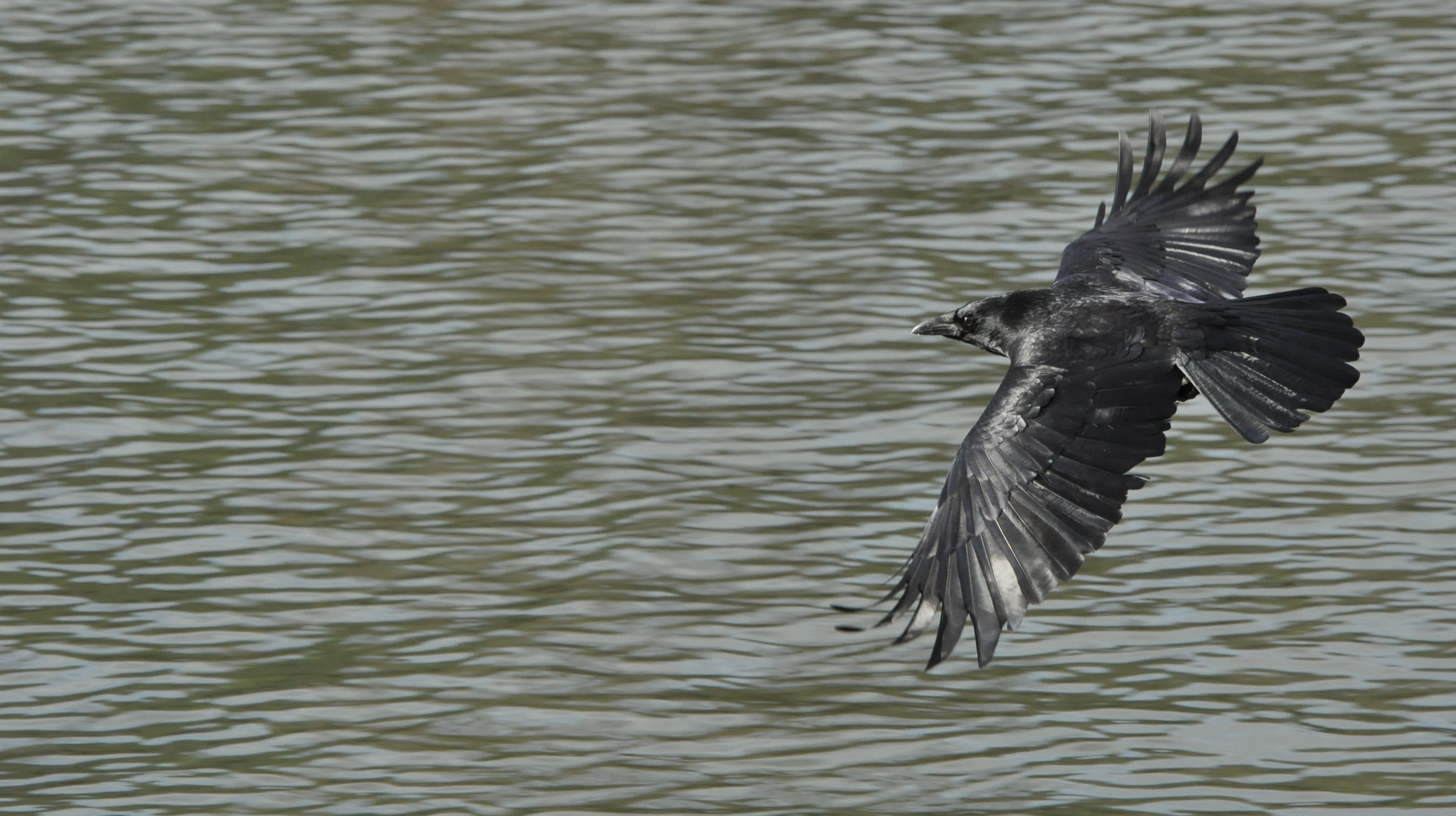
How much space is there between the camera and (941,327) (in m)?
8.75

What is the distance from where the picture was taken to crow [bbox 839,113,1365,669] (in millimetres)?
6801

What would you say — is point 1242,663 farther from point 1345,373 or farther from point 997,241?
point 997,241

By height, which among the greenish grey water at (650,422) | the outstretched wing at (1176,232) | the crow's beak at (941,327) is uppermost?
the outstretched wing at (1176,232)

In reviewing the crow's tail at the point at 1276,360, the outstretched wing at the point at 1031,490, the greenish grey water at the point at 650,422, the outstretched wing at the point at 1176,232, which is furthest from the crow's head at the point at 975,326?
the greenish grey water at the point at 650,422

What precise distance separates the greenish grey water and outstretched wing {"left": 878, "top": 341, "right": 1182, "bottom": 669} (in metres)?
1.09

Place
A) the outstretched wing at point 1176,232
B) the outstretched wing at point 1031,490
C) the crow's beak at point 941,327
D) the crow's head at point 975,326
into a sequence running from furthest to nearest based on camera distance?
1. the outstretched wing at point 1176,232
2. the crow's beak at point 941,327
3. the crow's head at point 975,326
4. the outstretched wing at point 1031,490

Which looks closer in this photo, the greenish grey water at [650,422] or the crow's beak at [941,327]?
the greenish grey water at [650,422]

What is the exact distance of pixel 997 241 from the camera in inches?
508

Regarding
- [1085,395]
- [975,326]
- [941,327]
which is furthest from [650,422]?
[1085,395]

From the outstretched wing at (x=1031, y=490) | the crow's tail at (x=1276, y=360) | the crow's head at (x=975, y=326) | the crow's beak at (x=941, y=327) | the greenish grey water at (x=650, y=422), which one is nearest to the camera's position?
the outstretched wing at (x=1031, y=490)

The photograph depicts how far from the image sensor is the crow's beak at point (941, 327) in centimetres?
866

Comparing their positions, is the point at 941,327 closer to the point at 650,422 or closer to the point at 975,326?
the point at 975,326

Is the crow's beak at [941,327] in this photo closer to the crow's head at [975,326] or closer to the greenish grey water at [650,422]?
the crow's head at [975,326]

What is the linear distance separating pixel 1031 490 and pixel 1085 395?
495 millimetres
